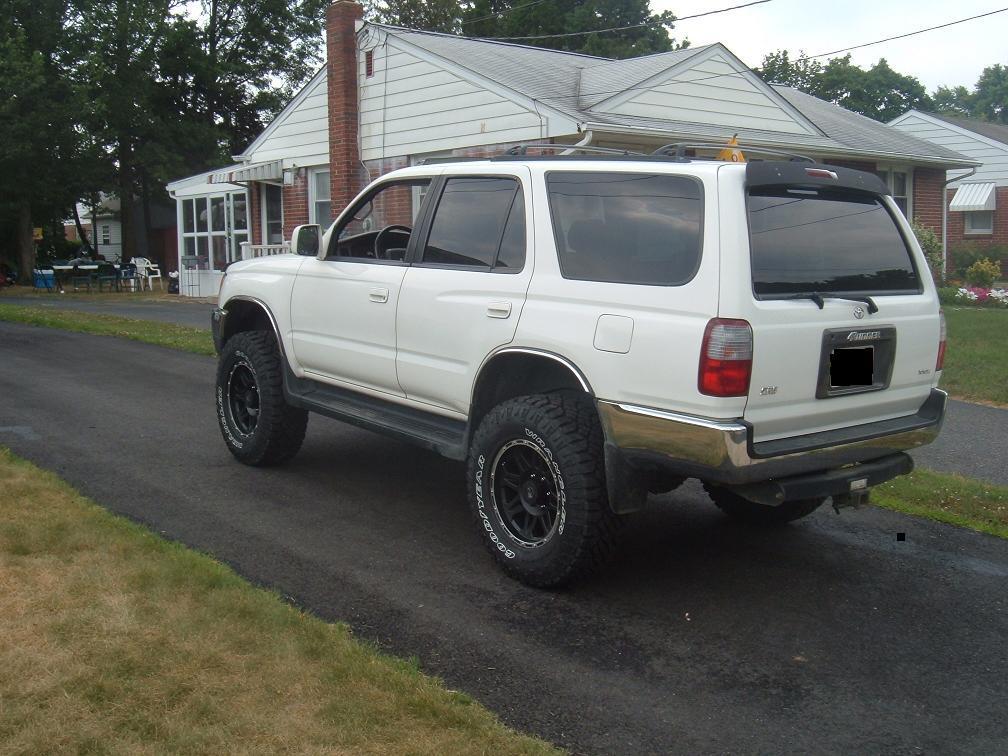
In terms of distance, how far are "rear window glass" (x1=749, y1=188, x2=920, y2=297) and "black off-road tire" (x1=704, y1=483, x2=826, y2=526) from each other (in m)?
1.46

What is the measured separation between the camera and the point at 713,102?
55.6ft

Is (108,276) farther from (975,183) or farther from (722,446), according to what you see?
(722,446)

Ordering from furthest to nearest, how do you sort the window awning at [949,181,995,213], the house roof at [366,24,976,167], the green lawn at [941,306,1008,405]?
the window awning at [949,181,995,213], the house roof at [366,24,976,167], the green lawn at [941,306,1008,405]

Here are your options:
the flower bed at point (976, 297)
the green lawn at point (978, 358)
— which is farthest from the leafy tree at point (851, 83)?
the green lawn at point (978, 358)

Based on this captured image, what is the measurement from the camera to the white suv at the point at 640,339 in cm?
420

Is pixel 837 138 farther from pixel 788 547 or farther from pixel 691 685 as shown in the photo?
pixel 691 685

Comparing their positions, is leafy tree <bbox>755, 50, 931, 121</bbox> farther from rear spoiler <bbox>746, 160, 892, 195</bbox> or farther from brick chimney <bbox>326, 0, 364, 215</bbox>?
rear spoiler <bbox>746, 160, 892, 195</bbox>

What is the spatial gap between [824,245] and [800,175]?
0.36 metres

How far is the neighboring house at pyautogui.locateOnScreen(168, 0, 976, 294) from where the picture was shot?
15.4 m

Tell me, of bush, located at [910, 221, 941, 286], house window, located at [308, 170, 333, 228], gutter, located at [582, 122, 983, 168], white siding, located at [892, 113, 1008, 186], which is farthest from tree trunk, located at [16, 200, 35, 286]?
white siding, located at [892, 113, 1008, 186]

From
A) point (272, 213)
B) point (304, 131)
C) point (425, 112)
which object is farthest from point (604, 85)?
point (272, 213)

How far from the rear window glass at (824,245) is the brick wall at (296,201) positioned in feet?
54.5

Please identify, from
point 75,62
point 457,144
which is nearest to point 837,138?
point 457,144

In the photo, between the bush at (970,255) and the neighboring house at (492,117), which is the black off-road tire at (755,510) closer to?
the neighboring house at (492,117)
